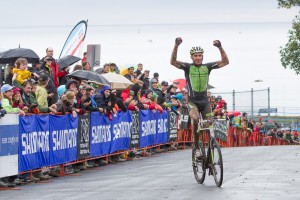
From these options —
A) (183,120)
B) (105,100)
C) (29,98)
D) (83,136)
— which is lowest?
(83,136)

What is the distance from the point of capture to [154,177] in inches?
692

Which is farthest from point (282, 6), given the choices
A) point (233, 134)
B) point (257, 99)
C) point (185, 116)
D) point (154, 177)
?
point (154, 177)

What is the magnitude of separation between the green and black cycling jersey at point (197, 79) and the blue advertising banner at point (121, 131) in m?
7.65

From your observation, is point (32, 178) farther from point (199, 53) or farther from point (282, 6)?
point (282, 6)

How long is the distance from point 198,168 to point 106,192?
6.64ft

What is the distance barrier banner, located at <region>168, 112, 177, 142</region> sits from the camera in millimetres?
28891

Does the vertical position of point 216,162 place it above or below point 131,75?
below

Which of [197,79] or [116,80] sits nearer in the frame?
[197,79]

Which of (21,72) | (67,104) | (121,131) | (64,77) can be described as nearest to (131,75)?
(121,131)

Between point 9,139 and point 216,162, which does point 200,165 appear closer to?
point 216,162

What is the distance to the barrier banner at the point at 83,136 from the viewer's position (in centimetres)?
2062

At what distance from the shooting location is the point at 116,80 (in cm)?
2450

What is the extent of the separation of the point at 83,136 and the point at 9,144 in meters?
4.20

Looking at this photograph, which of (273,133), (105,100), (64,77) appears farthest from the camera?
(273,133)
